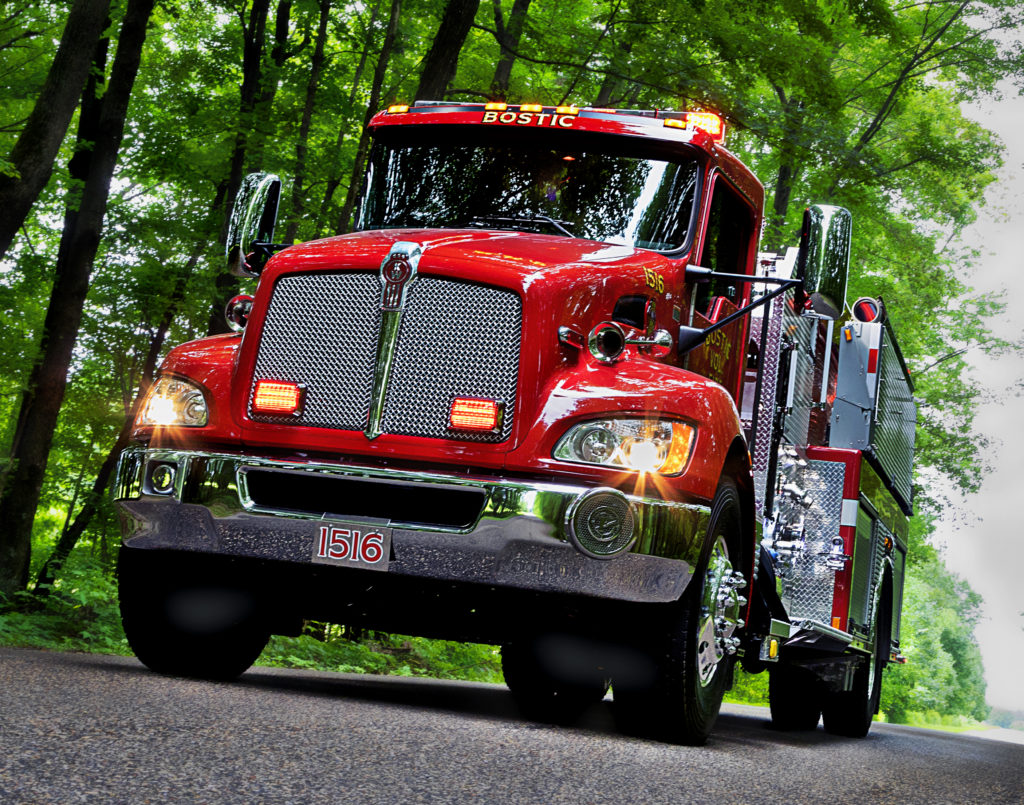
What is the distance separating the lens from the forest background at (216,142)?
14.5 metres

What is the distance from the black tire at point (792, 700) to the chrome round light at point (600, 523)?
18.3 ft

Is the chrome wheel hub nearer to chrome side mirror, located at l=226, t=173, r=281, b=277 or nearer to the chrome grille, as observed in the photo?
the chrome grille

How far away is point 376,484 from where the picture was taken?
591 cm

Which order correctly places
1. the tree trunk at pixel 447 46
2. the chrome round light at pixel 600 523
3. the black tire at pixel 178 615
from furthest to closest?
Result: the tree trunk at pixel 447 46 < the black tire at pixel 178 615 < the chrome round light at pixel 600 523

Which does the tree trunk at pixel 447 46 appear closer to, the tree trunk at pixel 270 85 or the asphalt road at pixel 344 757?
the tree trunk at pixel 270 85

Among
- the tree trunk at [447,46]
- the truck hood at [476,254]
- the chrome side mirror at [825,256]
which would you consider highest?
the tree trunk at [447,46]

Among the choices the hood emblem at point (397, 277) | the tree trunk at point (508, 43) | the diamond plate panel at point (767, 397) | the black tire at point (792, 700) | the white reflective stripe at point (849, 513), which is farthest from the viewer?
the tree trunk at point (508, 43)

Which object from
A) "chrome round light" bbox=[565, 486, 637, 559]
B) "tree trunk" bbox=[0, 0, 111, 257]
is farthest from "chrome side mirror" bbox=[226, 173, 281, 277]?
"tree trunk" bbox=[0, 0, 111, 257]

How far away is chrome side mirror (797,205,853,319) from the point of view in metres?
7.13

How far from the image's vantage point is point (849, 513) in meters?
9.58

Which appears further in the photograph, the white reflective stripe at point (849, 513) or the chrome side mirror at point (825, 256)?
the white reflective stripe at point (849, 513)

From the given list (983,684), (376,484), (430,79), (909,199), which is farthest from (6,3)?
(983,684)

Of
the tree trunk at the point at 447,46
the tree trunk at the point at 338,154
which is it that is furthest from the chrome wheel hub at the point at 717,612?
the tree trunk at the point at 338,154

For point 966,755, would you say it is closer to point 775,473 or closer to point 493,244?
point 775,473
